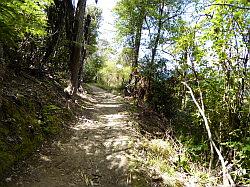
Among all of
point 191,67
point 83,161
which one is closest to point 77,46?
point 191,67

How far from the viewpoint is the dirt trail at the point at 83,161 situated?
5297 mm

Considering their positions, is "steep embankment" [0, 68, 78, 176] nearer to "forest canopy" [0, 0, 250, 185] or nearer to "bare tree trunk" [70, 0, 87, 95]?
"forest canopy" [0, 0, 250, 185]

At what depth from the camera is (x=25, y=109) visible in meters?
6.76

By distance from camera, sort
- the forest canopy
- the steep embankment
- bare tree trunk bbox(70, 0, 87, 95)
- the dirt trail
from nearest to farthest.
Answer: the dirt trail < the steep embankment < the forest canopy < bare tree trunk bbox(70, 0, 87, 95)

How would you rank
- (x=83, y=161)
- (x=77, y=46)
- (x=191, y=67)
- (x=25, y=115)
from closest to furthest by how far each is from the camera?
A: 1. (x=83, y=161)
2. (x=25, y=115)
3. (x=191, y=67)
4. (x=77, y=46)

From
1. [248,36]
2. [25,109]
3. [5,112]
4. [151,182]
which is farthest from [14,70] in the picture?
[248,36]

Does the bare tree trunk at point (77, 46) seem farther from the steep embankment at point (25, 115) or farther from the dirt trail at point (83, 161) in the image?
the dirt trail at point (83, 161)

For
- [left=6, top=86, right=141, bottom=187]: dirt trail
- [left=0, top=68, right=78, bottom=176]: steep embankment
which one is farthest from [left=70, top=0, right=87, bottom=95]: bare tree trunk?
[left=6, top=86, right=141, bottom=187]: dirt trail

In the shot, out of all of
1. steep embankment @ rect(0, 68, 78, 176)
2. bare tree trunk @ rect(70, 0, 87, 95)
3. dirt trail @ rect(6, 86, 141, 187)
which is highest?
bare tree trunk @ rect(70, 0, 87, 95)

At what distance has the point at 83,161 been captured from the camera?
20.4 feet

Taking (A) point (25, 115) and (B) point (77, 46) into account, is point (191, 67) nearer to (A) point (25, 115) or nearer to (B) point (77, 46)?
(A) point (25, 115)

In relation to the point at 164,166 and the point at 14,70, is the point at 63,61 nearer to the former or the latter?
the point at 14,70

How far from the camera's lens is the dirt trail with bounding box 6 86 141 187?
5297 millimetres

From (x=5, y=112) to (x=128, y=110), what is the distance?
6594 mm
